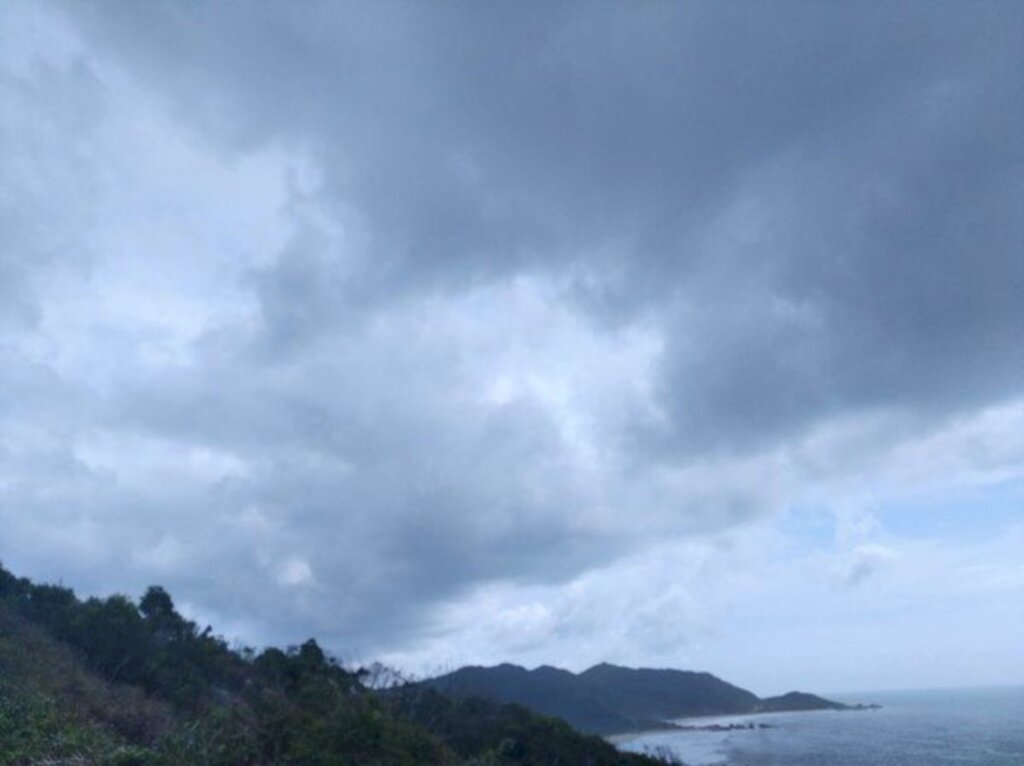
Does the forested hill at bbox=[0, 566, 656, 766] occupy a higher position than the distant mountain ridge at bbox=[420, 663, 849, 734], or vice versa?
the distant mountain ridge at bbox=[420, 663, 849, 734]

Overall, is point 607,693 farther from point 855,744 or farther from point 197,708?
point 197,708

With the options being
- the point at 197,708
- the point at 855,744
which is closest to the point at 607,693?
the point at 855,744

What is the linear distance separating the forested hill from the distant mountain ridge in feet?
19.8

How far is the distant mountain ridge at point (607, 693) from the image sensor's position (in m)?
63.7

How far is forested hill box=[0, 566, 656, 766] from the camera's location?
58.3 ft

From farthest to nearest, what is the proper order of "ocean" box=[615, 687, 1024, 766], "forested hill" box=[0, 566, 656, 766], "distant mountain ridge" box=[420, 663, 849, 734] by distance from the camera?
"distant mountain ridge" box=[420, 663, 849, 734] → "ocean" box=[615, 687, 1024, 766] → "forested hill" box=[0, 566, 656, 766]

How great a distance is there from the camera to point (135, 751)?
16312mm

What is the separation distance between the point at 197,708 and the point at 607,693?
64.6 metres

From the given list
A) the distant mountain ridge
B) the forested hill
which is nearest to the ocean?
the distant mountain ridge

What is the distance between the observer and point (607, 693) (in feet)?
290

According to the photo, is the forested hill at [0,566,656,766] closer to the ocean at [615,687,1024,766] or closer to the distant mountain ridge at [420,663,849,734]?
the distant mountain ridge at [420,663,849,734]

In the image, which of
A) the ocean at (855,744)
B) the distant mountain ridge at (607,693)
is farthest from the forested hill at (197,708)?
the ocean at (855,744)

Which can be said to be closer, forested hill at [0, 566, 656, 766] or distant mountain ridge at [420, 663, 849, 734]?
forested hill at [0, 566, 656, 766]

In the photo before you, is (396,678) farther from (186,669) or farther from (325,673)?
(186,669)
